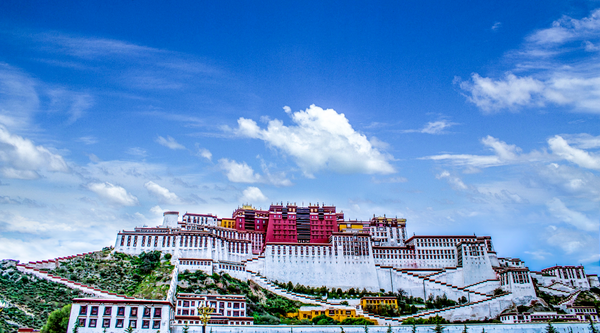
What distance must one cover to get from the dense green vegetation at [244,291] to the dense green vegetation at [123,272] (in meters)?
4.68

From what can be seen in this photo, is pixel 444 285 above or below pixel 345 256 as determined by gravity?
below

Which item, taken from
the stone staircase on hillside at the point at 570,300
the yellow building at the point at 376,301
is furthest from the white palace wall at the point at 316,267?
the stone staircase on hillside at the point at 570,300

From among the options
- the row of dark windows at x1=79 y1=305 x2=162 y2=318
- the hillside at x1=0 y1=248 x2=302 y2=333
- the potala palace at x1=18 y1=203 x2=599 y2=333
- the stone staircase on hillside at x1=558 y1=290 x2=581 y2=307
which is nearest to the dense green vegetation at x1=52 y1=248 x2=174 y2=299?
the hillside at x1=0 y1=248 x2=302 y2=333

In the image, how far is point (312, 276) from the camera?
388 feet

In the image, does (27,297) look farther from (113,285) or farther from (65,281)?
(113,285)

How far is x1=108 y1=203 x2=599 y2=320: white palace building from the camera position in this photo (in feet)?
357

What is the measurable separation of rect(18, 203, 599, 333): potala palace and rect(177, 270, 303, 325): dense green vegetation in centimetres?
273

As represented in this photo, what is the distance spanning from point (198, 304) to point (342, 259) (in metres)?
46.3

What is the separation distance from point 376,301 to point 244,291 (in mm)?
28117

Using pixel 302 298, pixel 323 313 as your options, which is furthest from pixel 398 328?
pixel 302 298

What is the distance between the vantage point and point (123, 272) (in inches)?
3807

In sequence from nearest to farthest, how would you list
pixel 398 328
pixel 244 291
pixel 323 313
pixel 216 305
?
pixel 398 328 → pixel 216 305 → pixel 323 313 → pixel 244 291

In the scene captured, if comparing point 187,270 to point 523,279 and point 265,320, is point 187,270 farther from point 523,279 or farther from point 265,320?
point 523,279

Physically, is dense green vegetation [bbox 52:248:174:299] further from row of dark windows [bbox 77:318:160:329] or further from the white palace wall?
the white palace wall
